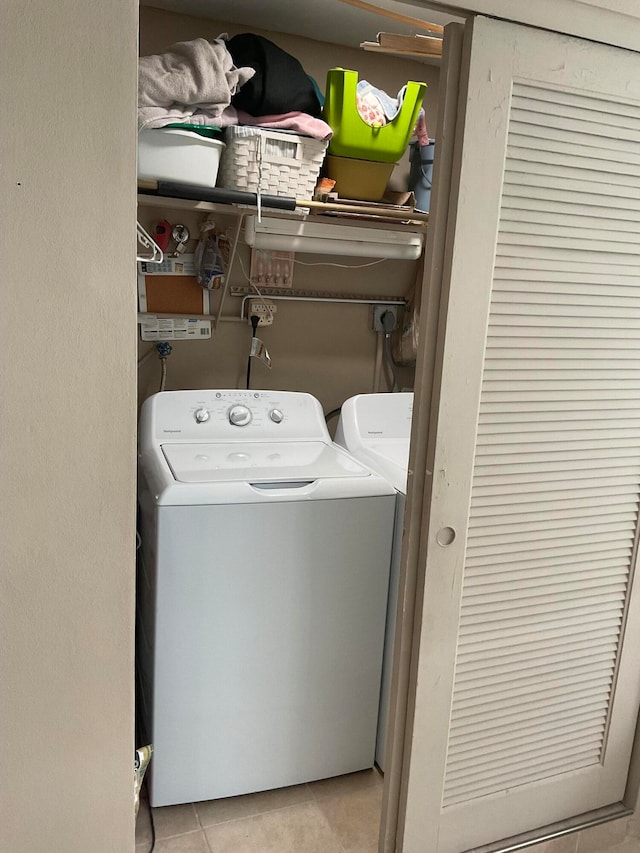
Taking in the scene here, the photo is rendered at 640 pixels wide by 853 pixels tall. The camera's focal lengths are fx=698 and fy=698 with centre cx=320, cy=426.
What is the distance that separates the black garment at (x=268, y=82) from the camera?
80.5 inches

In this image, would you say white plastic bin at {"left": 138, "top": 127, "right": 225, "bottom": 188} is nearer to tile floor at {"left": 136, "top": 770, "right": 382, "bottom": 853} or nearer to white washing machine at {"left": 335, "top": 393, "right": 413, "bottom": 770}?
white washing machine at {"left": 335, "top": 393, "right": 413, "bottom": 770}

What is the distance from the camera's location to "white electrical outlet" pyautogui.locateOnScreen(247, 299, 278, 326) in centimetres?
257

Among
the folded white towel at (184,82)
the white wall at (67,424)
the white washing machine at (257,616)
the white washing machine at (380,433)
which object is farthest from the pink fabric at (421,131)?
the white wall at (67,424)

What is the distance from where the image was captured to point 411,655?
1536 mm

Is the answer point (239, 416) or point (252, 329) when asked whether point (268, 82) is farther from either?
point (239, 416)

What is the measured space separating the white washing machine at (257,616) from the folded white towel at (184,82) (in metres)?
0.93

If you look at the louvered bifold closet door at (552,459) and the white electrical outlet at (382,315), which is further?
the white electrical outlet at (382,315)

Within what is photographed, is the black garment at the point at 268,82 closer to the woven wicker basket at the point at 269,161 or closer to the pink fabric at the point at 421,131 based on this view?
the woven wicker basket at the point at 269,161

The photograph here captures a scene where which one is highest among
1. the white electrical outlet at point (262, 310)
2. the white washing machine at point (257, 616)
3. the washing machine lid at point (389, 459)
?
the white electrical outlet at point (262, 310)

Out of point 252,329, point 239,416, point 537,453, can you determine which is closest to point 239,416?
point 239,416

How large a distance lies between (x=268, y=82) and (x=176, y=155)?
365 mm

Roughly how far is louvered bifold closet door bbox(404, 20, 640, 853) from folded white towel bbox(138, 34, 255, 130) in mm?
903

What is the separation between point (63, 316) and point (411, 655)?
101cm

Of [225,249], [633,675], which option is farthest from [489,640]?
[225,249]
